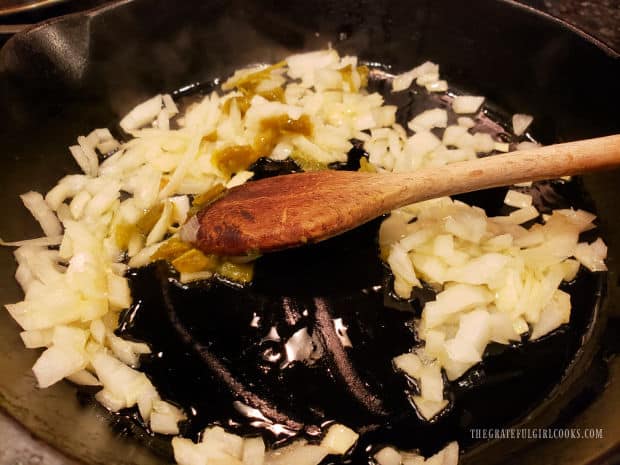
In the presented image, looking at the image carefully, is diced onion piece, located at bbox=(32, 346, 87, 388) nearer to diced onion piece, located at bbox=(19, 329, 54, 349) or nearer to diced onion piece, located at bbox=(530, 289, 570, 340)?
diced onion piece, located at bbox=(19, 329, 54, 349)


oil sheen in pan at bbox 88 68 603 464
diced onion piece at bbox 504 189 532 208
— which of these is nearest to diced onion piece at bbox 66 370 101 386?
oil sheen in pan at bbox 88 68 603 464

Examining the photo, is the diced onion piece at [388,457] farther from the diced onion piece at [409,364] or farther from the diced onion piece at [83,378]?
the diced onion piece at [83,378]

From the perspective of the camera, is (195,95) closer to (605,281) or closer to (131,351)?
(131,351)

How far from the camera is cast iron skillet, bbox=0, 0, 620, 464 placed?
124cm

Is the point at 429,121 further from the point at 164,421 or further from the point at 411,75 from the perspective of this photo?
the point at 164,421

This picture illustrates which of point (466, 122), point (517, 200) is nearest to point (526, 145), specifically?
point (466, 122)

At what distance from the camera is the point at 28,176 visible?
5.34ft

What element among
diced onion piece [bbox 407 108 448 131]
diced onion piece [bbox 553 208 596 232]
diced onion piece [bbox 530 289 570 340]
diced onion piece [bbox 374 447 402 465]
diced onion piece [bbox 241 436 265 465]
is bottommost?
diced onion piece [bbox 374 447 402 465]

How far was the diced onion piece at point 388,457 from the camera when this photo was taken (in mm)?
1178

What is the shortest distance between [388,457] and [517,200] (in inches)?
36.1

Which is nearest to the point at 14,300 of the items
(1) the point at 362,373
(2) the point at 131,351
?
(2) the point at 131,351

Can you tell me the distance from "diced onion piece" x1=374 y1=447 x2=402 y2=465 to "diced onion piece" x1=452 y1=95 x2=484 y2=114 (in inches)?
51.6

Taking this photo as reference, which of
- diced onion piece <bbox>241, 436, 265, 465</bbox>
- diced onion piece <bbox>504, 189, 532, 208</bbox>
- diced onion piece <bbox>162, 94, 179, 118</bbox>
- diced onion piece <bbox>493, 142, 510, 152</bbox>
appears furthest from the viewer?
diced onion piece <bbox>162, 94, 179, 118</bbox>

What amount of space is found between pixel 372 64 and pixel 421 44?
208 mm
